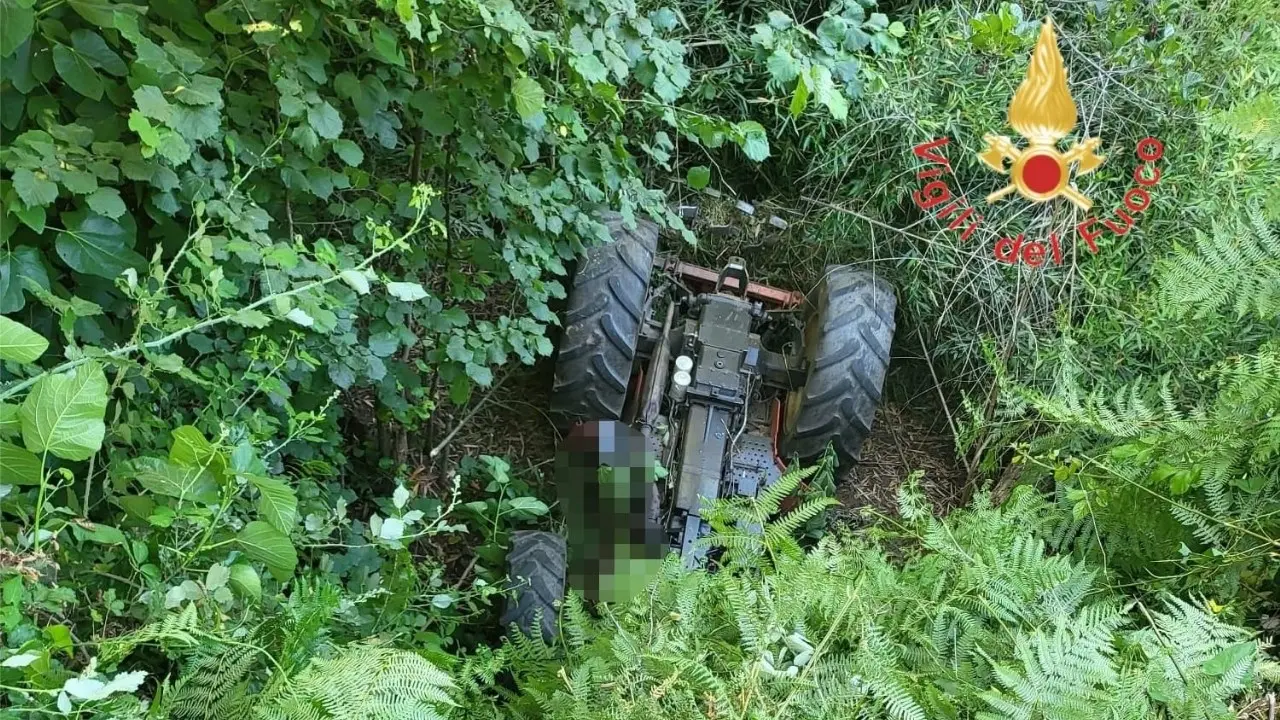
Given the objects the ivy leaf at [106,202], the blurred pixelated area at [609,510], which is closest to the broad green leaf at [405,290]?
the ivy leaf at [106,202]

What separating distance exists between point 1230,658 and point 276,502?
1.33 meters

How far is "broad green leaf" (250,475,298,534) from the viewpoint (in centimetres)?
115

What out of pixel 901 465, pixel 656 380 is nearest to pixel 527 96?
pixel 656 380

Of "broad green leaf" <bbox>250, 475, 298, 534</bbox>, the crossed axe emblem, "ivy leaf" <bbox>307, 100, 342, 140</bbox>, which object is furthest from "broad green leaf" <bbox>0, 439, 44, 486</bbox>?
the crossed axe emblem

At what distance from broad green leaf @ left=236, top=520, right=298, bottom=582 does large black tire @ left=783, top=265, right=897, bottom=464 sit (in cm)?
192

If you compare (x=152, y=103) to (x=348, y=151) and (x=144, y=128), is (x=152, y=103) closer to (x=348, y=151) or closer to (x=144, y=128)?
(x=144, y=128)

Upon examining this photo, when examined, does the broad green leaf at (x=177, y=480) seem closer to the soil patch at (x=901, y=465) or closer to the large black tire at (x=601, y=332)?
the large black tire at (x=601, y=332)

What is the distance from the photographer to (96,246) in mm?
1348

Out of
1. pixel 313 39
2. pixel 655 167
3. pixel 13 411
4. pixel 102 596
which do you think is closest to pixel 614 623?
pixel 102 596

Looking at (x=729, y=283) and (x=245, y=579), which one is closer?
(x=245, y=579)

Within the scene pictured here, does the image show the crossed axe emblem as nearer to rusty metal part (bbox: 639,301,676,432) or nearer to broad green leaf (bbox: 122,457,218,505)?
broad green leaf (bbox: 122,457,218,505)

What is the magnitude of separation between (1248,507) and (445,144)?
6.05ft

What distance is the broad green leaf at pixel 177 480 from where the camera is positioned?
1.18 m

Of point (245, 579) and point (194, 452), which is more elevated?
point (194, 452)
